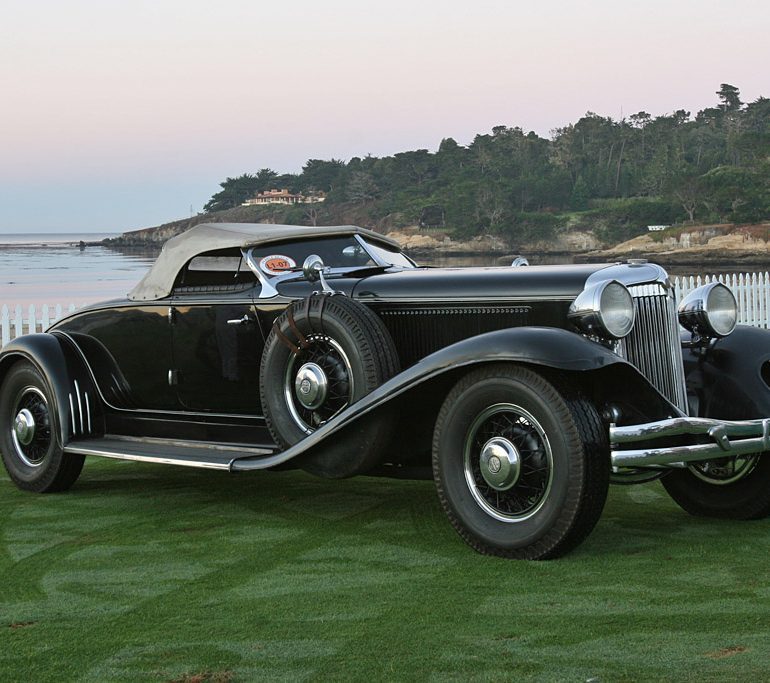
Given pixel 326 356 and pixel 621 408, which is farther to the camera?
pixel 326 356

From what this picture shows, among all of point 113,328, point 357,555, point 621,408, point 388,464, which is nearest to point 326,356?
point 388,464

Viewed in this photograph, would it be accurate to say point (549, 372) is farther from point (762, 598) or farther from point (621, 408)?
point (762, 598)

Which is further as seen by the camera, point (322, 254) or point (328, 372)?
point (322, 254)

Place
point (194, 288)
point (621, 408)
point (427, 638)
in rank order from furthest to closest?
point (194, 288) < point (621, 408) < point (427, 638)

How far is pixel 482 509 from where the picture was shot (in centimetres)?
505

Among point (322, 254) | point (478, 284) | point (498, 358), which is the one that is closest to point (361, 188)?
point (322, 254)

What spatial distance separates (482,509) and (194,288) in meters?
2.78

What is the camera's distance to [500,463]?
494 centimetres

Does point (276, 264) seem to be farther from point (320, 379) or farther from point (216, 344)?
point (320, 379)

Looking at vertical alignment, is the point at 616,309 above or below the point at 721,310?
above

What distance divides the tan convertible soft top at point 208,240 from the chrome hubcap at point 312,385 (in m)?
1.15

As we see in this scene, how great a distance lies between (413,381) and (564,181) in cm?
11515

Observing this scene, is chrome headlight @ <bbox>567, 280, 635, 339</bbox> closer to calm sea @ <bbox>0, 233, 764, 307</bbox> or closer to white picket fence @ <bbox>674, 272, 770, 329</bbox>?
white picket fence @ <bbox>674, 272, 770, 329</bbox>

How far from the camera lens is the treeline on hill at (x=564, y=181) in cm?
9969
